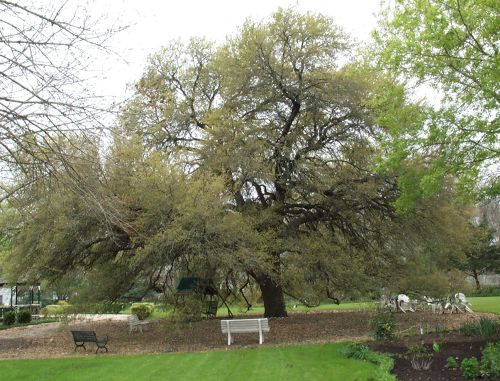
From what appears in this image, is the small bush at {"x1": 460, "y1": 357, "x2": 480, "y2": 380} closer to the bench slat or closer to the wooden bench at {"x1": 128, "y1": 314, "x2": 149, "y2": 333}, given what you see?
the bench slat

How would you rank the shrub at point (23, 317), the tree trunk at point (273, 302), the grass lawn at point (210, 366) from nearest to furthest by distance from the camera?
the grass lawn at point (210, 366) < the tree trunk at point (273, 302) < the shrub at point (23, 317)

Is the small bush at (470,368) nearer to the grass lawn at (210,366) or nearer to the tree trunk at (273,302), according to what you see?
the grass lawn at (210,366)

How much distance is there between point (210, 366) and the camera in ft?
38.2

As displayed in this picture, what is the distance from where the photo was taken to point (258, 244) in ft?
52.7

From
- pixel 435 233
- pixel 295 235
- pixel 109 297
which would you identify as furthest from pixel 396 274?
pixel 109 297

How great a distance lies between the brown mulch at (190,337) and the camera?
50.3 ft

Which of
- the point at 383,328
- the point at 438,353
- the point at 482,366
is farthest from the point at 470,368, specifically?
the point at 383,328

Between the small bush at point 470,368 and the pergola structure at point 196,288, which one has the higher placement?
the pergola structure at point 196,288

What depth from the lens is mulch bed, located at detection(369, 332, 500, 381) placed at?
29.3 ft

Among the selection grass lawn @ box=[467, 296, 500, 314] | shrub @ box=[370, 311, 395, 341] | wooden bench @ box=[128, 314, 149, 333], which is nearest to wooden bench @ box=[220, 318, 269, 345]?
shrub @ box=[370, 311, 395, 341]

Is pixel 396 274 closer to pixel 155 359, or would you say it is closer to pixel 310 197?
pixel 310 197

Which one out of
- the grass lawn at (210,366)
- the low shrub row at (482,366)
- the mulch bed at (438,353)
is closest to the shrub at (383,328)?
the mulch bed at (438,353)

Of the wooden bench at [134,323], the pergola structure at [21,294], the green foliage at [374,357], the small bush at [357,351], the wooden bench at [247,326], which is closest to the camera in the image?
the green foliage at [374,357]

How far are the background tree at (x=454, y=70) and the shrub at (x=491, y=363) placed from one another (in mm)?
3819
